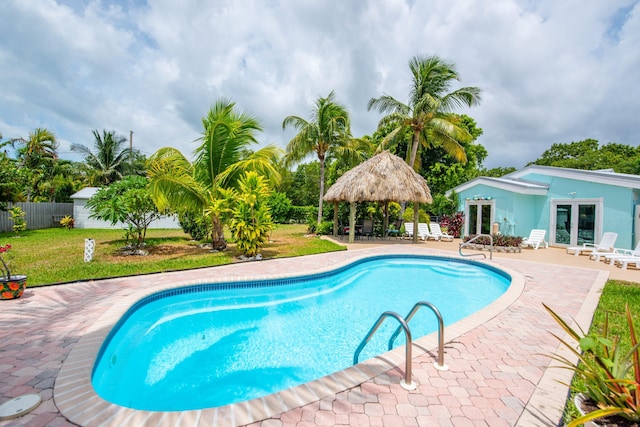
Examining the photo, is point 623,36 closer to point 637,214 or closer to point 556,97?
point 637,214

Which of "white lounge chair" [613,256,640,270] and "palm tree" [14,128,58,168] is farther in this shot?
"palm tree" [14,128,58,168]

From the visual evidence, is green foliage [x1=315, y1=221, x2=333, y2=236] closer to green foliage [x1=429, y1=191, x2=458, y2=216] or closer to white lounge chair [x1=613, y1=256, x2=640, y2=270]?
green foliage [x1=429, y1=191, x2=458, y2=216]

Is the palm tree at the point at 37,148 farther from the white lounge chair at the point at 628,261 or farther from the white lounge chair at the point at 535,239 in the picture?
the white lounge chair at the point at 628,261

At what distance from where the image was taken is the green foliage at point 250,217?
31.6 feet

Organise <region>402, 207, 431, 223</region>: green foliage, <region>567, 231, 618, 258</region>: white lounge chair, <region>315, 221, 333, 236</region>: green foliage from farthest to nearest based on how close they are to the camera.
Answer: <region>402, 207, 431, 223</region>: green foliage < <region>315, 221, 333, 236</region>: green foliage < <region>567, 231, 618, 258</region>: white lounge chair

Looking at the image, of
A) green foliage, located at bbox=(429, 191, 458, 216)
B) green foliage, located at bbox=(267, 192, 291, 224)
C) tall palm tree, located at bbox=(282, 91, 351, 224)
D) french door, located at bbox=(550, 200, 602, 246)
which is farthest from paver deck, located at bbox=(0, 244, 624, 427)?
green foliage, located at bbox=(267, 192, 291, 224)

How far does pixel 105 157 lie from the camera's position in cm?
2791

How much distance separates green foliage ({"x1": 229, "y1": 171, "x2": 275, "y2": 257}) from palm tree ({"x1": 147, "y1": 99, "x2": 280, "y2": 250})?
64 cm

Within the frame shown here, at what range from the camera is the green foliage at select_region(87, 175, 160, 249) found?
9.57 m

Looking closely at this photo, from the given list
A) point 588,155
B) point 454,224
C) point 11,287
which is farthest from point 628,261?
point 588,155

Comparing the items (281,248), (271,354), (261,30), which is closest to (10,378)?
(271,354)

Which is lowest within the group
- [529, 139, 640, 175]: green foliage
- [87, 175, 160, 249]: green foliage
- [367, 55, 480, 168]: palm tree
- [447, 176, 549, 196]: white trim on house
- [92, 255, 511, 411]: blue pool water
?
[92, 255, 511, 411]: blue pool water

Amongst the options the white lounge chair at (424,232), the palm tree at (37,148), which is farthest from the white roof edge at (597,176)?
the palm tree at (37,148)

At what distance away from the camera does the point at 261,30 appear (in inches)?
451
